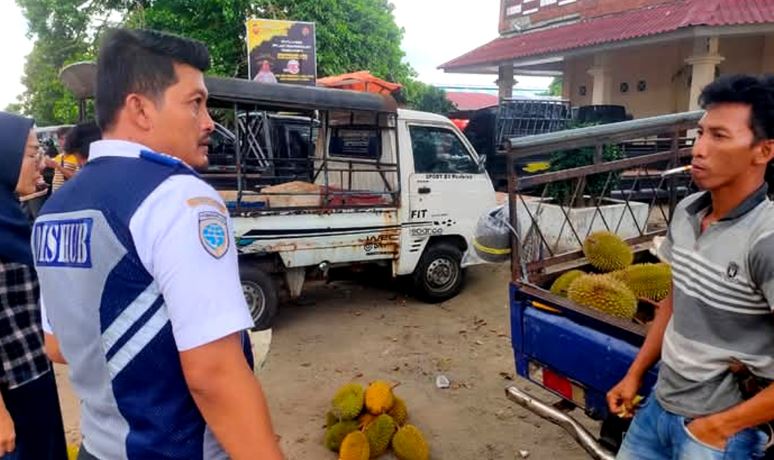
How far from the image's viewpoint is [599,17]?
1252 cm

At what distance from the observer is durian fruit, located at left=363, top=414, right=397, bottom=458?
3.09m

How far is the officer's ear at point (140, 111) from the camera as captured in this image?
1.10 meters

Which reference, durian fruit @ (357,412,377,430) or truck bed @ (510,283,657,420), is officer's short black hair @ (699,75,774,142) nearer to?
truck bed @ (510,283,657,420)

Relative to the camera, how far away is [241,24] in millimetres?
12227

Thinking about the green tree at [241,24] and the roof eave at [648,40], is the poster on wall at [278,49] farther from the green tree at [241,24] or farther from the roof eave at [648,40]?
the roof eave at [648,40]

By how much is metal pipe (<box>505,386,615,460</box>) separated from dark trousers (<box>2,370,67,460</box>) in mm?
1768

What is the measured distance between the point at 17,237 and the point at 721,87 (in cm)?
215

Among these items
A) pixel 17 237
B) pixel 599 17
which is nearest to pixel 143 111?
pixel 17 237

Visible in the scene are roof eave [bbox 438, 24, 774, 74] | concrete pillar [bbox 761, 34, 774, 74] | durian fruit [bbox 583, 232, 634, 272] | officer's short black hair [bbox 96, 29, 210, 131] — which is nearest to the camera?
officer's short black hair [bbox 96, 29, 210, 131]

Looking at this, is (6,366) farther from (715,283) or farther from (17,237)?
(715,283)

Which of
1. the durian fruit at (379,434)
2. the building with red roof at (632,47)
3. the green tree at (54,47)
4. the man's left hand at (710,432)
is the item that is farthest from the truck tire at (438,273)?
the green tree at (54,47)

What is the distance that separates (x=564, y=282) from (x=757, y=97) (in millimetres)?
1399

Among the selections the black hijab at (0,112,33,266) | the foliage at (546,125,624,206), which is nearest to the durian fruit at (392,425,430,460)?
the black hijab at (0,112,33,266)

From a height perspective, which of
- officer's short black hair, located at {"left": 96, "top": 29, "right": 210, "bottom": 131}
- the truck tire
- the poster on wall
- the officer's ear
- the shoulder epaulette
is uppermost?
the poster on wall
